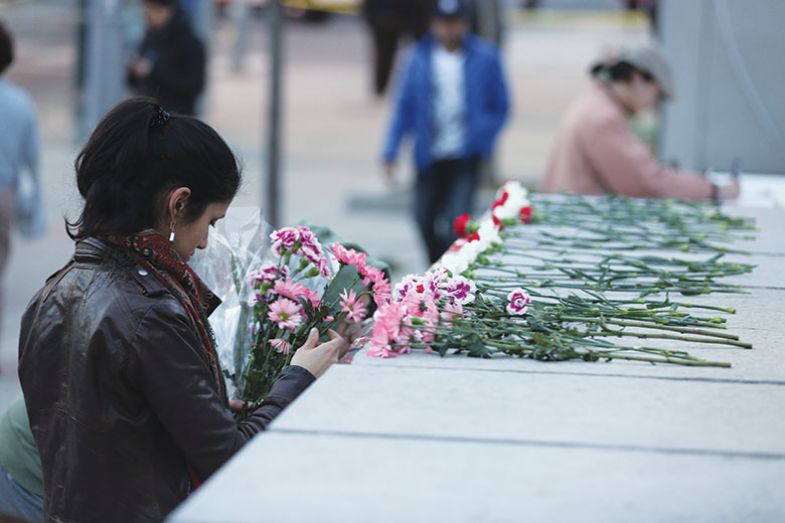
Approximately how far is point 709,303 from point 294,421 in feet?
4.75

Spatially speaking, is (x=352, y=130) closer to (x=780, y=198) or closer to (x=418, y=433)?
(x=780, y=198)

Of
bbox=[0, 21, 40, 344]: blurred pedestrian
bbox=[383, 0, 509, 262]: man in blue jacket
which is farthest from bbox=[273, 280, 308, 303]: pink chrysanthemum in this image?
bbox=[383, 0, 509, 262]: man in blue jacket

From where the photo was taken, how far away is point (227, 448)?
279 centimetres

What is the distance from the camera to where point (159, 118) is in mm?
2910

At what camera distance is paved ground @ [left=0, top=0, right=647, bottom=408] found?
33.8 ft

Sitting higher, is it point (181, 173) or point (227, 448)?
point (181, 173)

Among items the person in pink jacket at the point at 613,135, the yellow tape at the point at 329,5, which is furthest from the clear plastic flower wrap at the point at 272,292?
the yellow tape at the point at 329,5

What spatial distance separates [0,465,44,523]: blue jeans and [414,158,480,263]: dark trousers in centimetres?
581

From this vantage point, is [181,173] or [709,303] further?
[709,303]

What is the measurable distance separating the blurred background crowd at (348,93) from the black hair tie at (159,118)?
0.99ft

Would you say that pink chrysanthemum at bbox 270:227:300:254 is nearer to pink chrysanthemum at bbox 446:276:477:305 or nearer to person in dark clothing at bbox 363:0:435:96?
pink chrysanthemum at bbox 446:276:477:305

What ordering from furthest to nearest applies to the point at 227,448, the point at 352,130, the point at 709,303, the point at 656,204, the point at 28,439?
the point at 352,130
the point at 656,204
the point at 709,303
the point at 28,439
the point at 227,448

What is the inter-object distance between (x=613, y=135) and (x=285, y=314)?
361 centimetres

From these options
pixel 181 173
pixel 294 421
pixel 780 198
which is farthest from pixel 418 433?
pixel 780 198
